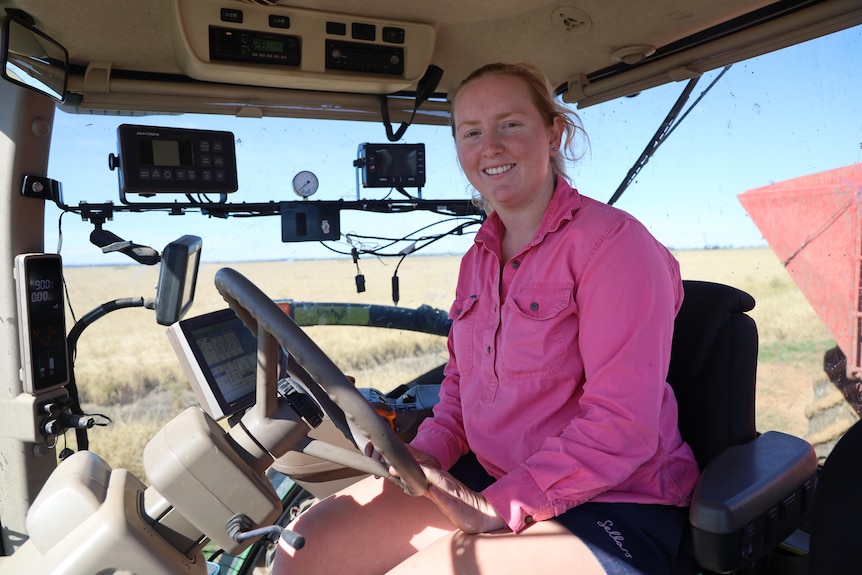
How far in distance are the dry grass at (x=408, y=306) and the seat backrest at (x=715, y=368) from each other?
13.0 inches

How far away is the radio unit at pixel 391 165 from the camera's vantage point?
2.26 metres

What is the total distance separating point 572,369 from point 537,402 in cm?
10

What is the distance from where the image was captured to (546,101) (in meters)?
1.39

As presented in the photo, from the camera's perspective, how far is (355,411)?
852 millimetres

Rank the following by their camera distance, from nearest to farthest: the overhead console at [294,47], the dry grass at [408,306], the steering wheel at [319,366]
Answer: the steering wheel at [319,366]
the overhead console at [294,47]
the dry grass at [408,306]

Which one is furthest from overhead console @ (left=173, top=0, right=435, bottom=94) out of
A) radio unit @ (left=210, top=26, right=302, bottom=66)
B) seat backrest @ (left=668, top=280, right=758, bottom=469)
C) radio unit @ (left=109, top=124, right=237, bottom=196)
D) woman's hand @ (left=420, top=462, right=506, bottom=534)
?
woman's hand @ (left=420, top=462, right=506, bottom=534)

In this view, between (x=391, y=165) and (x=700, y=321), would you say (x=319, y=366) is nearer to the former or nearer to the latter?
(x=700, y=321)

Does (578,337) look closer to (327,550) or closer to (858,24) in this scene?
A: (327,550)

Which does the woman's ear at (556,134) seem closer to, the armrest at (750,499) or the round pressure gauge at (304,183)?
the armrest at (750,499)

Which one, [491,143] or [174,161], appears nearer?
[491,143]

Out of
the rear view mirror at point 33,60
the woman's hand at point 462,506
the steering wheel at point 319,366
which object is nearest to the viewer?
the steering wheel at point 319,366

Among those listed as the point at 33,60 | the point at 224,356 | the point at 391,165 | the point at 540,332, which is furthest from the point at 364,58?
the point at 540,332

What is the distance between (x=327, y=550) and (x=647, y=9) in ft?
5.06

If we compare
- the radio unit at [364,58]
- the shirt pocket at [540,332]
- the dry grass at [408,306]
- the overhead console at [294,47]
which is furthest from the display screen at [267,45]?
the shirt pocket at [540,332]
